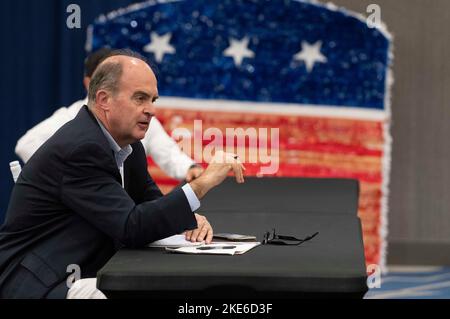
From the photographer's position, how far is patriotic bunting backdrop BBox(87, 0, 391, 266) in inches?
213

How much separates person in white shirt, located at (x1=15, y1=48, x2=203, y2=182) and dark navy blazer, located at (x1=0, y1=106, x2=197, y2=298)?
134 cm

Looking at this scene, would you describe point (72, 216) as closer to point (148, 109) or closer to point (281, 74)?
point (148, 109)

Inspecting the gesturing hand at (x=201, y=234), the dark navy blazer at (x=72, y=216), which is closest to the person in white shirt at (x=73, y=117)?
the gesturing hand at (x=201, y=234)

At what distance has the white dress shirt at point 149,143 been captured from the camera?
14.2 ft

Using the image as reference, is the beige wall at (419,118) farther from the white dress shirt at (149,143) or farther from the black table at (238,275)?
the black table at (238,275)

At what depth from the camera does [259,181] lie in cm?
413

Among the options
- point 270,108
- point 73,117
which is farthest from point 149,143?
point 270,108

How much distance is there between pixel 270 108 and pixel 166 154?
3.54 ft

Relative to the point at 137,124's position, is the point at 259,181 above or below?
below

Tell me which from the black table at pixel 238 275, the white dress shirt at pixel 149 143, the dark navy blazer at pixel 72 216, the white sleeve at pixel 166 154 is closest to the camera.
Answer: the black table at pixel 238 275

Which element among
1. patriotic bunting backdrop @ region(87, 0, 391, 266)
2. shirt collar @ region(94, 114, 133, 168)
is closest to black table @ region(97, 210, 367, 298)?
shirt collar @ region(94, 114, 133, 168)

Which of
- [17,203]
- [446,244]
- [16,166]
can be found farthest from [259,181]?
[446,244]

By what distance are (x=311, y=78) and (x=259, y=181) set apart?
4.92ft
